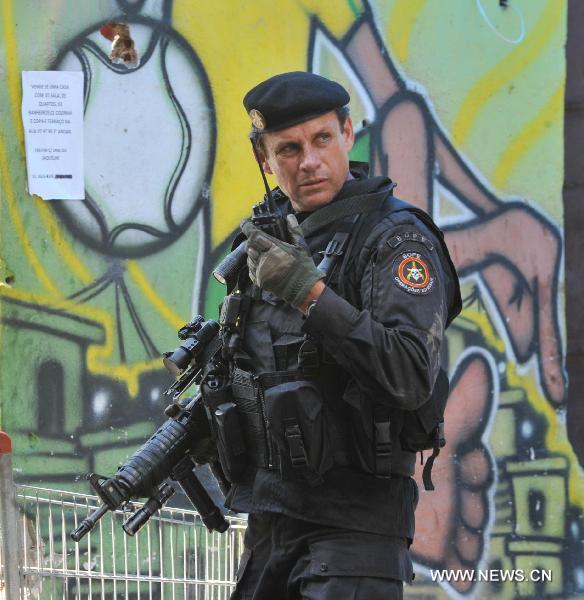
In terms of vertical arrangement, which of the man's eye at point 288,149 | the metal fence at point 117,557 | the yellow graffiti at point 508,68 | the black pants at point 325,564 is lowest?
the metal fence at point 117,557

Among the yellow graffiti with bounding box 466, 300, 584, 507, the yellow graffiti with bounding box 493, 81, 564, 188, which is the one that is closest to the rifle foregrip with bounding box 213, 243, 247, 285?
the yellow graffiti with bounding box 466, 300, 584, 507

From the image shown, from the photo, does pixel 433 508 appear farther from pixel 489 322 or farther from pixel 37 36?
pixel 37 36

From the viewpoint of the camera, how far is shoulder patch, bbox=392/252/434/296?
8.10ft

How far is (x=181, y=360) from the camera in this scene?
3.05 metres

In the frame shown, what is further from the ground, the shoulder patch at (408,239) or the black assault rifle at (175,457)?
the shoulder patch at (408,239)

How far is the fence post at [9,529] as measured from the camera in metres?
3.42

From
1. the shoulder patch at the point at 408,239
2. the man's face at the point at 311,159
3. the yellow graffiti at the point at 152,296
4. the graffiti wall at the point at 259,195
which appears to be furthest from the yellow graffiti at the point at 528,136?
the shoulder patch at the point at 408,239

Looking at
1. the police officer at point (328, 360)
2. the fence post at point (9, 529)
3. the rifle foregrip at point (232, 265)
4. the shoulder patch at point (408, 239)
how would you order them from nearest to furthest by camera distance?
the police officer at point (328, 360) → the shoulder patch at point (408, 239) → the rifle foregrip at point (232, 265) → the fence post at point (9, 529)

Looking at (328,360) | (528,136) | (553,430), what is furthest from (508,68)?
(328,360)

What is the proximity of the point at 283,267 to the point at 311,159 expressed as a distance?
39 cm

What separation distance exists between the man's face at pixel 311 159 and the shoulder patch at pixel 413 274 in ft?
1.10

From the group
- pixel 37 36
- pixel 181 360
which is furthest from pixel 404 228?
pixel 37 36

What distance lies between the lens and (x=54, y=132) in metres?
4.79

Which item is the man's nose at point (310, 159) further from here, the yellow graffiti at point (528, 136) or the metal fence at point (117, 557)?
the yellow graffiti at point (528, 136)
